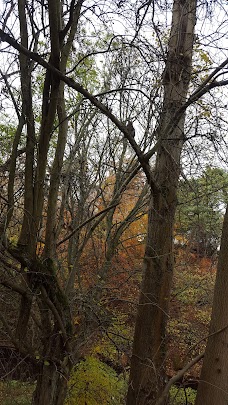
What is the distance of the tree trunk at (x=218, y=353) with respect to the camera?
3.30 m

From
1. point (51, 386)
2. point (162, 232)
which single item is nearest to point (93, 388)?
point (51, 386)

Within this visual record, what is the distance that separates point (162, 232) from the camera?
484 cm

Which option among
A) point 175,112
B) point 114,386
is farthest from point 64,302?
point 114,386

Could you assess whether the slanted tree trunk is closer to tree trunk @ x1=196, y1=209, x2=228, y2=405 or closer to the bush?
tree trunk @ x1=196, y1=209, x2=228, y2=405

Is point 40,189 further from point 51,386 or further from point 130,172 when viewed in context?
point 51,386

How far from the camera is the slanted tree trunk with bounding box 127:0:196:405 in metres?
4.37

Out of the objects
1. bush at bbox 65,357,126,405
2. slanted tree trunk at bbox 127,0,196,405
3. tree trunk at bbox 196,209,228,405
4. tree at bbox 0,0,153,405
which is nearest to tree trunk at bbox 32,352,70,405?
tree at bbox 0,0,153,405

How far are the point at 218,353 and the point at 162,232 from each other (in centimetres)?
177

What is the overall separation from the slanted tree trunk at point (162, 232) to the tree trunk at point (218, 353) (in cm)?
96

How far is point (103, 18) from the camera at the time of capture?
402cm

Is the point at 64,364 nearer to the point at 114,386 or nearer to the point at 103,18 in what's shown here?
the point at 114,386

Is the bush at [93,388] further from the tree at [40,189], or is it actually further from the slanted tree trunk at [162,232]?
the slanted tree trunk at [162,232]

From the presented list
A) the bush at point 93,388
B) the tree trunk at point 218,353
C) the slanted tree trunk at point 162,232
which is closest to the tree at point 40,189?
the slanted tree trunk at point 162,232

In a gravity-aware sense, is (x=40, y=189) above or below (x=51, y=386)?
above
